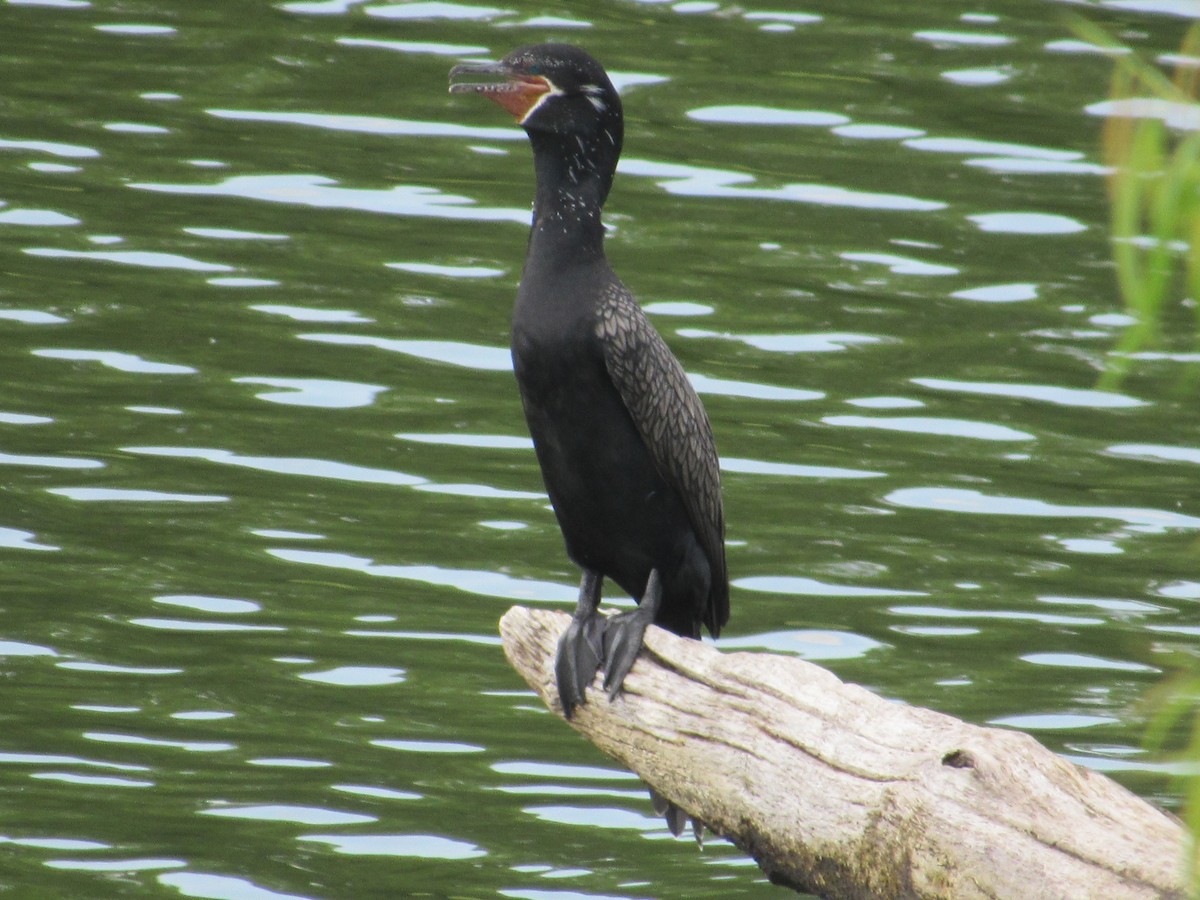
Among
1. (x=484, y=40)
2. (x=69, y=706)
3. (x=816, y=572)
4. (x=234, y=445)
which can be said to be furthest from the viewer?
(x=484, y=40)

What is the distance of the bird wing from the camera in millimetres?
4621

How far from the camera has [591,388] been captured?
4652 mm

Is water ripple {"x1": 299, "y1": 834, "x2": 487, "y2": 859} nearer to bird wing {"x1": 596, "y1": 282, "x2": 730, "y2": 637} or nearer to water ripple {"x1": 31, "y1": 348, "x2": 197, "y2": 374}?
bird wing {"x1": 596, "y1": 282, "x2": 730, "y2": 637}

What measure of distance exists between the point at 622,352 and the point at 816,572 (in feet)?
10.0

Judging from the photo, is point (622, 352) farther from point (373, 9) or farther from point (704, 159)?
point (373, 9)

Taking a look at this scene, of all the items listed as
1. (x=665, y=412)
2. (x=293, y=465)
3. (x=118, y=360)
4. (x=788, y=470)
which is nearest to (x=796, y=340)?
(x=788, y=470)

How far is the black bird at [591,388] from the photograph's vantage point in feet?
15.1

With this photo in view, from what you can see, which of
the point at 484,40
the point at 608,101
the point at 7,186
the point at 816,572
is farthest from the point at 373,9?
the point at 608,101

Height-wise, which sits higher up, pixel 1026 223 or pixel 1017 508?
pixel 1026 223

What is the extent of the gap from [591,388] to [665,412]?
8.7 inches

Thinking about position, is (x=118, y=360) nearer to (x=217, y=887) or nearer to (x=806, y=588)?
(x=806, y=588)

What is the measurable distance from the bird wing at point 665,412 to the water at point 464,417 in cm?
126

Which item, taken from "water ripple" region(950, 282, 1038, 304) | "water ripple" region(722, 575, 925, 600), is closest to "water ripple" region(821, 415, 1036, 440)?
"water ripple" region(950, 282, 1038, 304)

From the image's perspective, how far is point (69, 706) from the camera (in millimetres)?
6398
